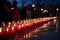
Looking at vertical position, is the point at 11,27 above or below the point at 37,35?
above

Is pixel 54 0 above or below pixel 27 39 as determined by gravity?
above

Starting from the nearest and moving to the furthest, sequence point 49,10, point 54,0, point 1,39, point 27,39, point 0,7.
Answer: point 1,39 < point 27,39 < point 0,7 < point 54,0 < point 49,10

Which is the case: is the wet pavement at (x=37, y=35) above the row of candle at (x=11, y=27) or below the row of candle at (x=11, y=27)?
below

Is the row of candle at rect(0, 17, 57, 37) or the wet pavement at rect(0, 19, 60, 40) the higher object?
the row of candle at rect(0, 17, 57, 37)

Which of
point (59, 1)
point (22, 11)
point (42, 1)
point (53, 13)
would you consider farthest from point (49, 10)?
point (22, 11)

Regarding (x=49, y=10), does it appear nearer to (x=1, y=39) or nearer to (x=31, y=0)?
(x=31, y=0)

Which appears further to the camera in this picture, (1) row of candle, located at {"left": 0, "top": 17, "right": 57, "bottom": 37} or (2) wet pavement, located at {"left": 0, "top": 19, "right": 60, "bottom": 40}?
(2) wet pavement, located at {"left": 0, "top": 19, "right": 60, "bottom": 40}

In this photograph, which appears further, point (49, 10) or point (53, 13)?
point (53, 13)

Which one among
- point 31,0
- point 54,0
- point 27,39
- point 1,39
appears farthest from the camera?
point 54,0

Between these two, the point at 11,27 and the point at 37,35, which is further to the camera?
the point at 37,35

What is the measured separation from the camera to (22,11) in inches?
1684

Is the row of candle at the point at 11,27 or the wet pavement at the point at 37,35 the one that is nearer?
the row of candle at the point at 11,27

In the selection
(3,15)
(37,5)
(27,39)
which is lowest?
(27,39)

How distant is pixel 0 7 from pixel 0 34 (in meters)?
8.49
